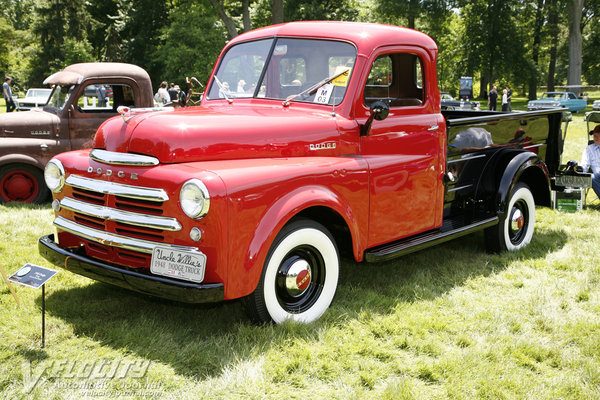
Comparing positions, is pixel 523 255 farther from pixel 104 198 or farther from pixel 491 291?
pixel 104 198

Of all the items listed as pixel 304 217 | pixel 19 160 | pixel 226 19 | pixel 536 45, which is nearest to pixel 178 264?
pixel 304 217

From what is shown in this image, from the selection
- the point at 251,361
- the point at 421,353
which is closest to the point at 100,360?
the point at 251,361

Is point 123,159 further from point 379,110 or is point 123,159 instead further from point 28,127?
point 28,127

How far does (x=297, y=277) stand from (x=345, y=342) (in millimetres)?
516

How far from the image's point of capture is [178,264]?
3211 mm

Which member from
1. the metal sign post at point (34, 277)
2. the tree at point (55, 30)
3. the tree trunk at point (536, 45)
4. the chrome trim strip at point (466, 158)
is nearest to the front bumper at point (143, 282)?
the metal sign post at point (34, 277)

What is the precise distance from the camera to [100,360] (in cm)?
326

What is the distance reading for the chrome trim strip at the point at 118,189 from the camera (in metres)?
3.24

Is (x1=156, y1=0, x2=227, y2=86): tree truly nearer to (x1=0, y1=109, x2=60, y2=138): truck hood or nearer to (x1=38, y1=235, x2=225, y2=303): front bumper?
(x1=0, y1=109, x2=60, y2=138): truck hood

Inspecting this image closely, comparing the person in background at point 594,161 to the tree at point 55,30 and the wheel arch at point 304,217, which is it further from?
the tree at point 55,30

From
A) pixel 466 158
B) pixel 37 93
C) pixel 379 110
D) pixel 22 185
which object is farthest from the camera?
pixel 37 93

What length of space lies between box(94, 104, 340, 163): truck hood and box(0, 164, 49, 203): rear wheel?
180 inches

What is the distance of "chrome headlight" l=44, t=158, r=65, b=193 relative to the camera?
3.88 meters

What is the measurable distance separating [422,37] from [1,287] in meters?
3.97
